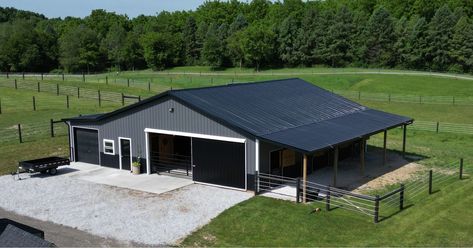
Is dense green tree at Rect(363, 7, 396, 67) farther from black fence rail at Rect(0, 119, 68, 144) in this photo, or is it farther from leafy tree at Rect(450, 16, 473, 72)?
black fence rail at Rect(0, 119, 68, 144)

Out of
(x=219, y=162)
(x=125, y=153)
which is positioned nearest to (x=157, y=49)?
(x=125, y=153)

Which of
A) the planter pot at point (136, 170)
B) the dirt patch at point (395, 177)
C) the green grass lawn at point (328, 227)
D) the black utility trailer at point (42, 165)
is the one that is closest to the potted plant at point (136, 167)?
the planter pot at point (136, 170)

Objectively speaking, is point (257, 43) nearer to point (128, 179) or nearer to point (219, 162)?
point (128, 179)

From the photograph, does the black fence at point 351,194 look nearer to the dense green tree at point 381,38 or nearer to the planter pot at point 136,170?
the planter pot at point 136,170

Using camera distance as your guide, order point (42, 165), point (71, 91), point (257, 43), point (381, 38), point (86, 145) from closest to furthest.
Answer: point (42, 165) → point (86, 145) → point (71, 91) → point (381, 38) → point (257, 43)

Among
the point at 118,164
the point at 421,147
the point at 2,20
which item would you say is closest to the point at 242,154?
the point at 118,164

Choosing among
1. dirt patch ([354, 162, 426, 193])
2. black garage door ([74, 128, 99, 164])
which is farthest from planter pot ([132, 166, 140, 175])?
dirt patch ([354, 162, 426, 193])

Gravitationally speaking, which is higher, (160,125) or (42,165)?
(160,125)
